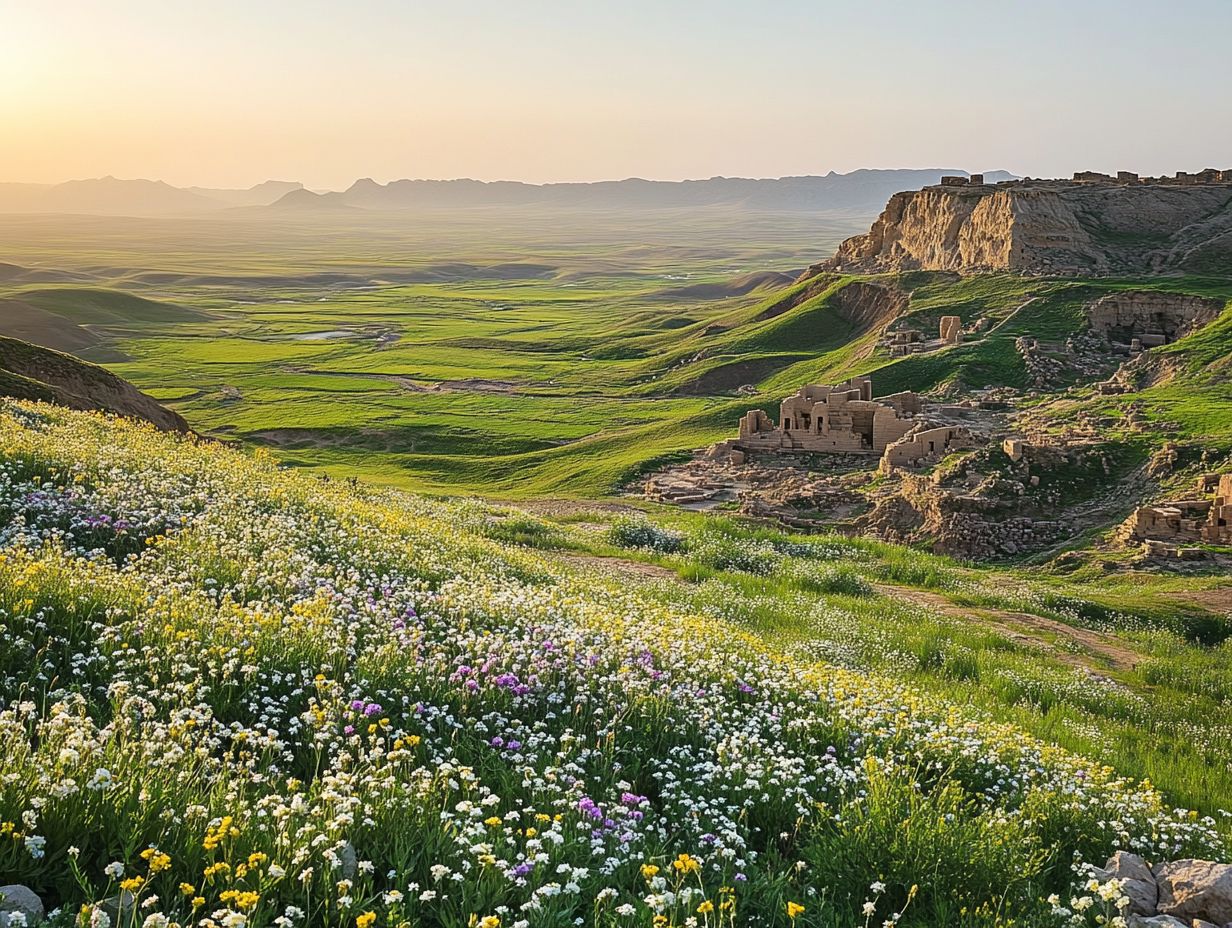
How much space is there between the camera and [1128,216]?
6800cm

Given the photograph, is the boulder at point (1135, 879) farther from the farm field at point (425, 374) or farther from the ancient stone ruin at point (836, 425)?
the farm field at point (425, 374)

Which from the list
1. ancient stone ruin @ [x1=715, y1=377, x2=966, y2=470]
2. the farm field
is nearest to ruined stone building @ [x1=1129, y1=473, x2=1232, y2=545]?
ancient stone ruin @ [x1=715, y1=377, x2=966, y2=470]

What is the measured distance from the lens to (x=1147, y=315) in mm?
53750

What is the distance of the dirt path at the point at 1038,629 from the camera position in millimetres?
17595

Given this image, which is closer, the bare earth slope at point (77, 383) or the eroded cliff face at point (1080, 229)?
the bare earth slope at point (77, 383)

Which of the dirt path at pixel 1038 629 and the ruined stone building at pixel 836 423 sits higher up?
the ruined stone building at pixel 836 423

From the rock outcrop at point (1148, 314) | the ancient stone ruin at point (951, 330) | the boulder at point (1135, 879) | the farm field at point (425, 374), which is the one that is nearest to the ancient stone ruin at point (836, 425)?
Answer: the farm field at point (425, 374)

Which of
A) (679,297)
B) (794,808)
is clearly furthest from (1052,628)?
(679,297)

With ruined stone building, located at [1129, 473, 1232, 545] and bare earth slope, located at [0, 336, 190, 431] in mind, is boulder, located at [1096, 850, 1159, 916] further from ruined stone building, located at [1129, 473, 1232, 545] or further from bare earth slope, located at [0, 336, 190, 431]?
bare earth slope, located at [0, 336, 190, 431]

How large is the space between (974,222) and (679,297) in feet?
301

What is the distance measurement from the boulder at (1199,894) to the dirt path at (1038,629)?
10.8 metres

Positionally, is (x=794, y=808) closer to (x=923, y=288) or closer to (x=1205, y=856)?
(x=1205, y=856)

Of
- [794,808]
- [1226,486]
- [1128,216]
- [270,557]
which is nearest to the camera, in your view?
[794,808]

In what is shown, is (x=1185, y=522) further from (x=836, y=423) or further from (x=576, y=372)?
(x=576, y=372)
